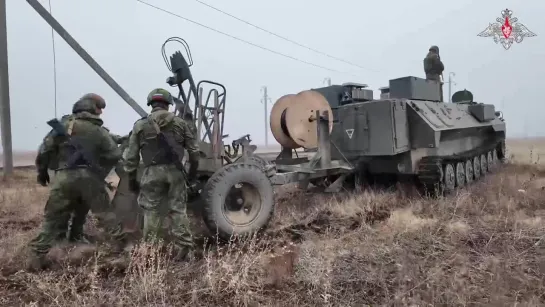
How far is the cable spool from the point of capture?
24.5ft

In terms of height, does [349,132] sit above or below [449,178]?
above

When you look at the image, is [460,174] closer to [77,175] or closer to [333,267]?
[333,267]

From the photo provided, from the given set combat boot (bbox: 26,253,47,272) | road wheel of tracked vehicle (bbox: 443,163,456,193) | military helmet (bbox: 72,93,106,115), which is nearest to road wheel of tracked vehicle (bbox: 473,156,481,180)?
→ road wheel of tracked vehicle (bbox: 443,163,456,193)

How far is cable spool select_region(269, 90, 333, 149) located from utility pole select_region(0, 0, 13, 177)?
7.99 m

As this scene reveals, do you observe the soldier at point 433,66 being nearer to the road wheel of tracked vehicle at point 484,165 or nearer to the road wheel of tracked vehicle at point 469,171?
the road wheel of tracked vehicle at point 469,171

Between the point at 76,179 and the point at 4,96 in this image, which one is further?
the point at 4,96

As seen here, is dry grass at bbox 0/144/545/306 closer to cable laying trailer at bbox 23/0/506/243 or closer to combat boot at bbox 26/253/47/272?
combat boot at bbox 26/253/47/272

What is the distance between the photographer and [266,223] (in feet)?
17.0

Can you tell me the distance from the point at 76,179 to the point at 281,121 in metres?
3.85

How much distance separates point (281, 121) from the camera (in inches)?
298

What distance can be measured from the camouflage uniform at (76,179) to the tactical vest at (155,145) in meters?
0.59

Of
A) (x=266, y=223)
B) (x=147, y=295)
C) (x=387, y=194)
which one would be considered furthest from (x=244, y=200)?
(x=387, y=194)

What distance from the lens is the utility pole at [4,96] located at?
1169cm

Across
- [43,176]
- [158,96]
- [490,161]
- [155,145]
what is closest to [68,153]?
[43,176]
